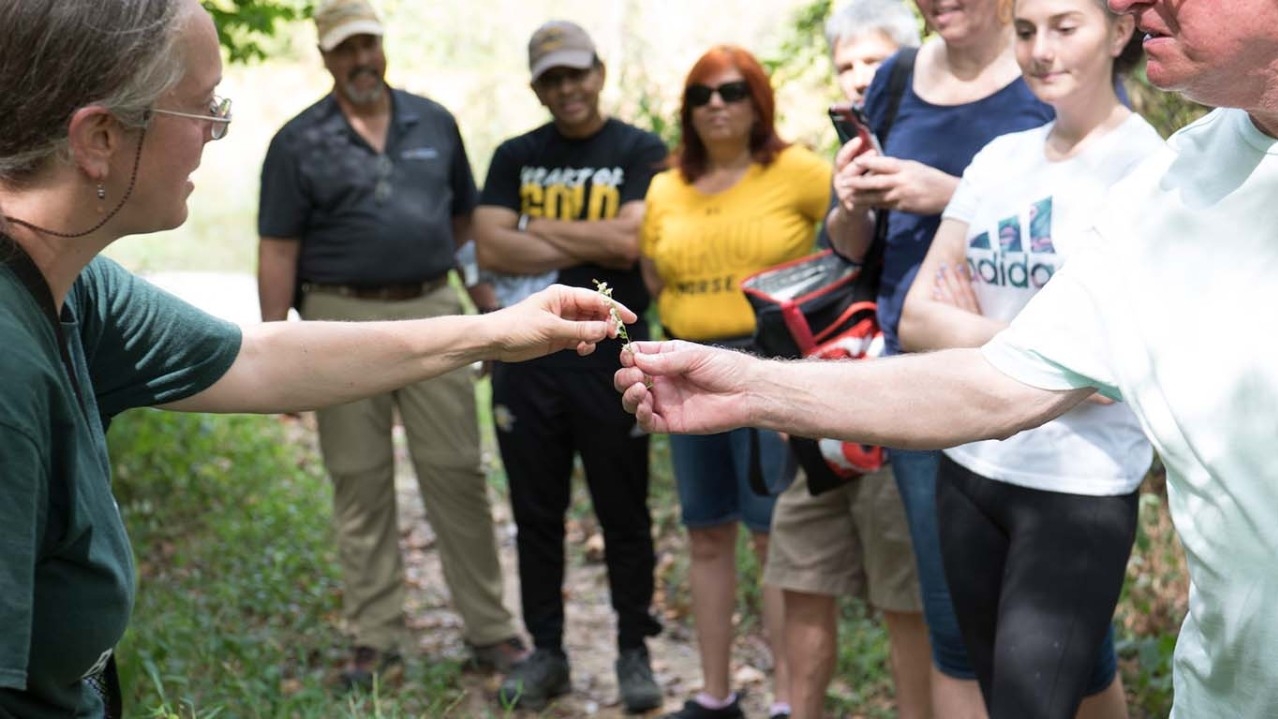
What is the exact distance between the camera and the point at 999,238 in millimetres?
3377

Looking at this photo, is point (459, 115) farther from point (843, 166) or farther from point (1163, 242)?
point (1163, 242)

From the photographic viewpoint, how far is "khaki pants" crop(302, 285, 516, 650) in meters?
5.67

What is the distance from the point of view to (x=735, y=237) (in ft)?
16.3

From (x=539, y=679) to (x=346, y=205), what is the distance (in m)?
2.08

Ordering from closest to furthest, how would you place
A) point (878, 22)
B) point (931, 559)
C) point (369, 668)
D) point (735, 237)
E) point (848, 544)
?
point (931, 559), point (848, 544), point (878, 22), point (735, 237), point (369, 668)

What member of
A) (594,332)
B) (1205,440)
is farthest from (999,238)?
(1205,440)

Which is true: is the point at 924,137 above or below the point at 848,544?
above

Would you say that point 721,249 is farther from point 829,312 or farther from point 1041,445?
point 1041,445

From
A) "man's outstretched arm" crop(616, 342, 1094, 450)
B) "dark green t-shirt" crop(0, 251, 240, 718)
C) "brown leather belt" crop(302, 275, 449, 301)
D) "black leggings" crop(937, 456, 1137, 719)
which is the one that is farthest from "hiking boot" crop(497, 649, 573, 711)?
"dark green t-shirt" crop(0, 251, 240, 718)

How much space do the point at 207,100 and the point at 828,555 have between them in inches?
108

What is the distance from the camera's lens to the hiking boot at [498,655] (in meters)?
5.72

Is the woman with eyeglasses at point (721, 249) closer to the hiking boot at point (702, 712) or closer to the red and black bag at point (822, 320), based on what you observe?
the hiking boot at point (702, 712)

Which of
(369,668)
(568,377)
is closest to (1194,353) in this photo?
(568,377)

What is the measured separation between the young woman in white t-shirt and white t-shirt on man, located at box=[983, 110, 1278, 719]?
2.47 feet
